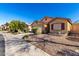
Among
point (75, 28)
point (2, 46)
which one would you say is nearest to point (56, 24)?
point (75, 28)

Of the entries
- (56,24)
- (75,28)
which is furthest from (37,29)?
(75,28)

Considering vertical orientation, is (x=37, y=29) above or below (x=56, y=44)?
above

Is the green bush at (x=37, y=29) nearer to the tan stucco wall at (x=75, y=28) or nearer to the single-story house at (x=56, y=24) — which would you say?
the single-story house at (x=56, y=24)

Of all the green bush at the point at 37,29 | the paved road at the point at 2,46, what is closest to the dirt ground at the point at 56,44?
the green bush at the point at 37,29

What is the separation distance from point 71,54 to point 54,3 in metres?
0.69

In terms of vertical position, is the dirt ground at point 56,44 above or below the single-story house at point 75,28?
below

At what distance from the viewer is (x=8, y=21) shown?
3.36 meters

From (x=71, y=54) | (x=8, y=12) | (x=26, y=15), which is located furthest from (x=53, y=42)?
(x=8, y=12)

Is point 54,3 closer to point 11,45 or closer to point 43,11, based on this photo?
point 43,11

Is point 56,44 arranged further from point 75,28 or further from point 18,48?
point 18,48

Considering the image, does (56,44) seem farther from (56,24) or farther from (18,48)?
(18,48)

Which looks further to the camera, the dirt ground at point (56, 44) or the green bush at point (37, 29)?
the green bush at point (37, 29)

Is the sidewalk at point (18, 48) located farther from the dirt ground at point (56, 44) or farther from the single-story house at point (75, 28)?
the single-story house at point (75, 28)

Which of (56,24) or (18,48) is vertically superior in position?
(56,24)
